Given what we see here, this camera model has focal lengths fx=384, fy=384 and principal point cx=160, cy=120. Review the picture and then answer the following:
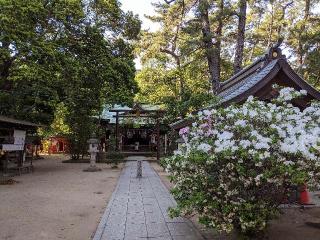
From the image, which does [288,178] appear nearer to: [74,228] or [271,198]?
[271,198]

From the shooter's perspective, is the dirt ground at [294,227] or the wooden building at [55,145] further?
the wooden building at [55,145]

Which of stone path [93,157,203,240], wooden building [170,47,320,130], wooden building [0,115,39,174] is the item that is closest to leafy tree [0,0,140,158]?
wooden building [0,115,39,174]

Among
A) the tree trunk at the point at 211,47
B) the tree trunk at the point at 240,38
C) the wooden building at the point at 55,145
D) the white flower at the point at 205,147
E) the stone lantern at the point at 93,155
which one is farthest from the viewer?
the wooden building at the point at 55,145

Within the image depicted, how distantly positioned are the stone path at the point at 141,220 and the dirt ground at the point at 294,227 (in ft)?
1.55

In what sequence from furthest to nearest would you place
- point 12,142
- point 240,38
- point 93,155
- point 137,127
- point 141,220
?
point 137,127
point 240,38
point 93,155
point 12,142
point 141,220

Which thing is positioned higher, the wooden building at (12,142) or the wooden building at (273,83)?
the wooden building at (273,83)

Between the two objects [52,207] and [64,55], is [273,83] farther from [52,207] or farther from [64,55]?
[64,55]

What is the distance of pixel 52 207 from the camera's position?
1134 centimetres

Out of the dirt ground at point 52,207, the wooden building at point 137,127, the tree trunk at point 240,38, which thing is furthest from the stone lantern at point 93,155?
the tree trunk at point 240,38

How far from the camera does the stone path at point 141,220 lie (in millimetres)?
8074

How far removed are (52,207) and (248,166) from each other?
7.00 metres

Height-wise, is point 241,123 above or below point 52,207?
above

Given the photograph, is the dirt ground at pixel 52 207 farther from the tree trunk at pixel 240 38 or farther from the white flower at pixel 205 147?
the tree trunk at pixel 240 38

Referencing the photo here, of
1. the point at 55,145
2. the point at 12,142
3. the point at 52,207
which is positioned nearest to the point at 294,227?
the point at 52,207
